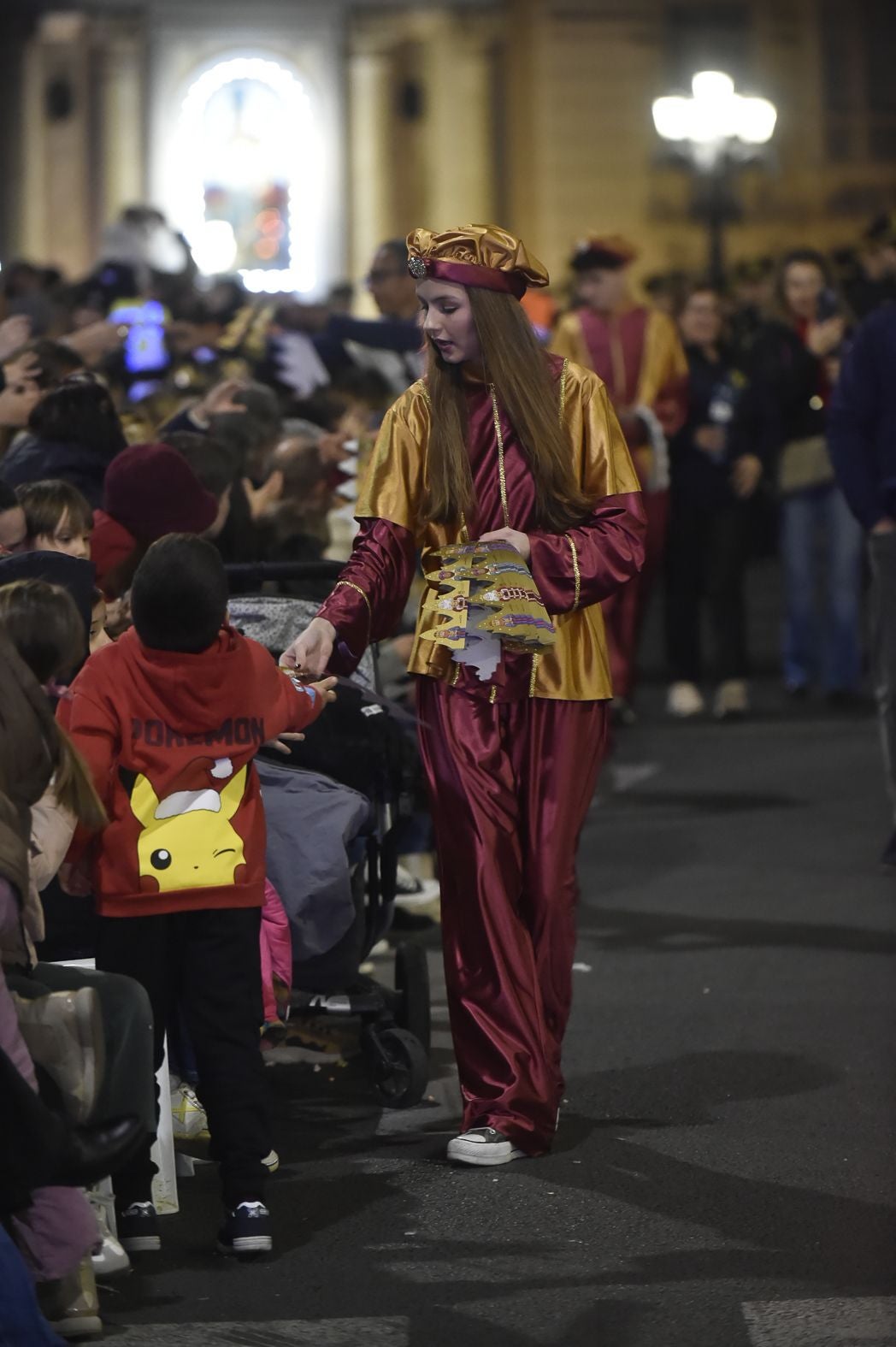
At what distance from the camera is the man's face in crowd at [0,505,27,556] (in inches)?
227

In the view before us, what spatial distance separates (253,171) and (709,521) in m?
29.8

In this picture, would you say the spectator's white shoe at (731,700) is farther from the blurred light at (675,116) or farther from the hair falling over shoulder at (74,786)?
the blurred light at (675,116)

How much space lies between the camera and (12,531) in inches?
228

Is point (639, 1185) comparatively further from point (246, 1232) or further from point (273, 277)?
point (273, 277)

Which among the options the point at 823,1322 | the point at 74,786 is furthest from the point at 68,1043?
the point at 823,1322

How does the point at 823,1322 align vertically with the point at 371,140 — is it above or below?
below

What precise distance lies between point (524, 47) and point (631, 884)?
32920 mm

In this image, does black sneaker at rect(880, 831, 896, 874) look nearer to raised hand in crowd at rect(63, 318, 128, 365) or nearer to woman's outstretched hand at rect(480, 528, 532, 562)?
raised hand in crowd at rect(63, 318, 128, 365)

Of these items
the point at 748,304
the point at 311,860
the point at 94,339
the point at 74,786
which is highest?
the point at 748,304

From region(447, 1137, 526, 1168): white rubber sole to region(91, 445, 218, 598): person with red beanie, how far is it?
1.63 m

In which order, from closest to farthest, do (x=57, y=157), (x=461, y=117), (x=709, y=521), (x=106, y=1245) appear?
(x=106, y=1245)
(x=709, y=521)
(x=461, y=117)
(x=57, y=157)

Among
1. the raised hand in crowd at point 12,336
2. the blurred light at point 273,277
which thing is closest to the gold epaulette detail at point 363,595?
the raised hand in crowd at point 12,336

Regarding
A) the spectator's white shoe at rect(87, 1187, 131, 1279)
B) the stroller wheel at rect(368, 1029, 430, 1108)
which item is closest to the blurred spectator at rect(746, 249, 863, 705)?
the stroller wheel at rect(368, 1029, 430, 1108)

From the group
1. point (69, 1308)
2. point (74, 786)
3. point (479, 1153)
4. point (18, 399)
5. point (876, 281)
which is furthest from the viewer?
point (876, 281)
